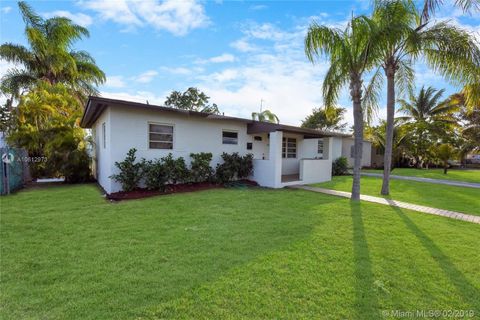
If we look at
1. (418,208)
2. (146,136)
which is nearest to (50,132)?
(146,136)

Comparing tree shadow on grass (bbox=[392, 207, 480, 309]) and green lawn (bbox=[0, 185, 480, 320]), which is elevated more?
green lawn (bbox=[0, 185, 480, 320])

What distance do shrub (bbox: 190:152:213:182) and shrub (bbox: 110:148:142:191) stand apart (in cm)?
218

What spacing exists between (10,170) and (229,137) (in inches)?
340

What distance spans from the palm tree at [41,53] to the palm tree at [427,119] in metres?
27.4

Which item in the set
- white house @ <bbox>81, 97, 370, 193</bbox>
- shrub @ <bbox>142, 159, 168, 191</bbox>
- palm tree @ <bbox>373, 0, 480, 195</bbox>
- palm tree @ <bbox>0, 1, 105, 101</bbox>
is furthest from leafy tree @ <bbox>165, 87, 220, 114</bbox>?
palm tree @ <bbox>373, 0, 480, 195</bbox>

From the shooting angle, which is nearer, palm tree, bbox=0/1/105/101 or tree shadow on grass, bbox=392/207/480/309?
tree shadow on grass, bbox=392/207/480/309

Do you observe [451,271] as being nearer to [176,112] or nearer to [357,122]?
[357,122]

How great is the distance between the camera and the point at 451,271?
11.3 feet

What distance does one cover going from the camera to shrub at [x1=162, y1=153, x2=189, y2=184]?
9.32 metres

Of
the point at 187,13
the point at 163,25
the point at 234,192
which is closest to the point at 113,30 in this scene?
the point at 163,25

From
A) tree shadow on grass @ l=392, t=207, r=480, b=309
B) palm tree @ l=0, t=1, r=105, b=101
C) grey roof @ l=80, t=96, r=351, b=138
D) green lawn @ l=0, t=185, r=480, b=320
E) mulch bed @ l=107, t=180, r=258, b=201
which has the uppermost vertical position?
palm tree @ l=0, t=1, r=105, b=101

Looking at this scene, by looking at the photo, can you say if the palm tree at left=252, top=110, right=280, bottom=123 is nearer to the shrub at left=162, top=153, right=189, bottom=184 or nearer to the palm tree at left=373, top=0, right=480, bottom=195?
the shrub at left=162, top=153, right=189, bottom=184

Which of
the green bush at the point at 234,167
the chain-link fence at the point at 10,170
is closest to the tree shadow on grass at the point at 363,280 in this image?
the green bush at the point at 234,167

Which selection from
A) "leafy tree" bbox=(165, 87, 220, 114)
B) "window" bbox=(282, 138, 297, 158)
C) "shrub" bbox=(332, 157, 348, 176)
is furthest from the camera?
"leafy tree" bbox=(165, 87, 220, 114)
